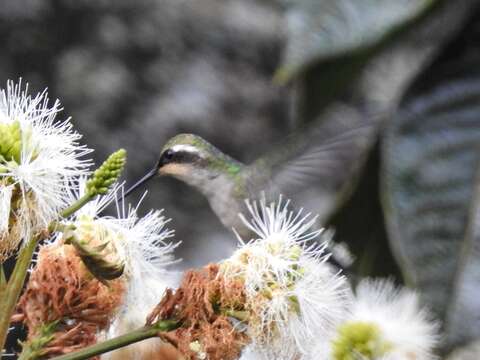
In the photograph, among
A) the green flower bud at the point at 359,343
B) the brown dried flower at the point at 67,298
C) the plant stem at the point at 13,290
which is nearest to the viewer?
the plant stem at the point at 13,290

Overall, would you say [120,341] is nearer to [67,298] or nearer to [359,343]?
[67,298]

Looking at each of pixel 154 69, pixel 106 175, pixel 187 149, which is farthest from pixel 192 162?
pixel 154 69

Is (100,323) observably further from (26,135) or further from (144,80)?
(144,80)

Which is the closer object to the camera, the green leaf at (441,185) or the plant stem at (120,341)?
the plant stem at (120,341)

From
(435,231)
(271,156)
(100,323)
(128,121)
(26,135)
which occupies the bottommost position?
(100,323)

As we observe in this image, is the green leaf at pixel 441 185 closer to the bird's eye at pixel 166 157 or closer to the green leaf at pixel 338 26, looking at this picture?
the green leaf at pixel 338 26

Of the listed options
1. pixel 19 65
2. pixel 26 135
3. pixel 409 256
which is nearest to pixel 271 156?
pixel 409 256

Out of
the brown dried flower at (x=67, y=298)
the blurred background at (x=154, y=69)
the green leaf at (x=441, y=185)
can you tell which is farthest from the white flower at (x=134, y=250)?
the blurred background at (x=154, y=69)
